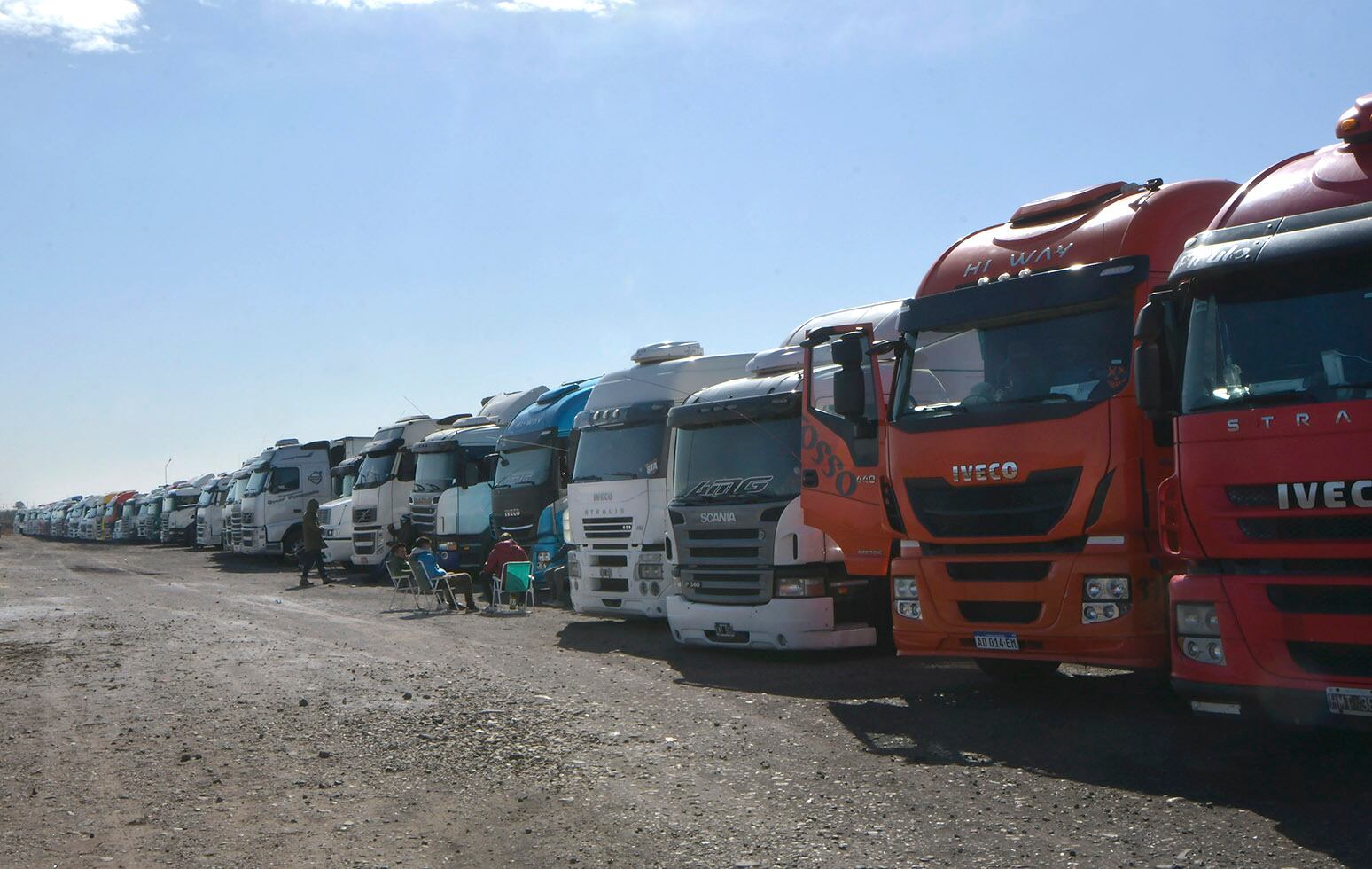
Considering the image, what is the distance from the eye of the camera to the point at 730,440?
12.8 meters

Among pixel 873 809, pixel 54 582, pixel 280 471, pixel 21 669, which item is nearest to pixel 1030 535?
pixel 873 809

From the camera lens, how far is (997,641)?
27.9 feet

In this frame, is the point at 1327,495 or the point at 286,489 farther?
the point at 286,489

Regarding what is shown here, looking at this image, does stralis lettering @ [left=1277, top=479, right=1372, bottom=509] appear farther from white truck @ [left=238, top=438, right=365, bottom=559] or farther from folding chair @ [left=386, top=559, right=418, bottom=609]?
white truck @ [left=238, top=438, right=365, bottom=559]

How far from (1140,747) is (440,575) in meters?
13.8

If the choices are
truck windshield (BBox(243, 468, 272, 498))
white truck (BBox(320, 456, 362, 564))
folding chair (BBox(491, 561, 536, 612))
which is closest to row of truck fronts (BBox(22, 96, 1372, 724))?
folding chair (BBox(491, 561, 536, 612))

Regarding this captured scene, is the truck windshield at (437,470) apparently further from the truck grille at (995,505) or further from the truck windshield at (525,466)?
the truck grille at (995,505)

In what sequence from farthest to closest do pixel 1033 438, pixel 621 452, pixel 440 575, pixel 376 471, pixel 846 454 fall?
pixel 376 471 < pixel 440 575 < pixel 621 452 < pixel 846 454 < pixel 1033 438

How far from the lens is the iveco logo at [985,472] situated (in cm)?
821

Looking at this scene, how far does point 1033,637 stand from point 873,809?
263 centimetres

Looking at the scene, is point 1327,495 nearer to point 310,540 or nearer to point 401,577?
point 401,577

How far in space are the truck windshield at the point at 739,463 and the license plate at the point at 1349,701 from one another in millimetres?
6383

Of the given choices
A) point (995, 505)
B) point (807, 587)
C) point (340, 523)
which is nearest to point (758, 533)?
point (807, 587)

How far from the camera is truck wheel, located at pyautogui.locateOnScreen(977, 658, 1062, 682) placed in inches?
381
